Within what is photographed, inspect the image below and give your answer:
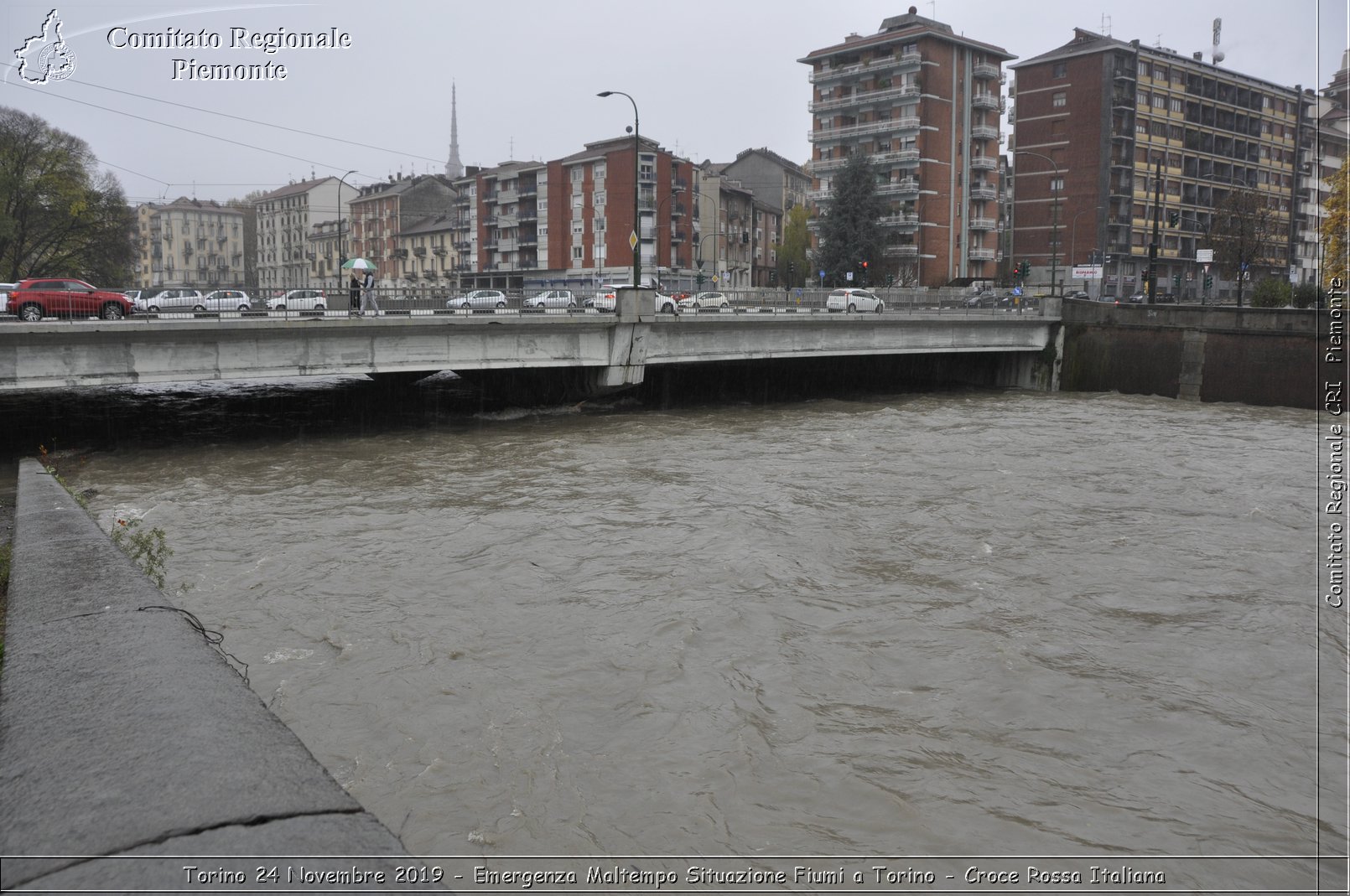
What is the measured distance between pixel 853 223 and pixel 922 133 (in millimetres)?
11708

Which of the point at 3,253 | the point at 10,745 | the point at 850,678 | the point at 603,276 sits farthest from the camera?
the point at 603,276

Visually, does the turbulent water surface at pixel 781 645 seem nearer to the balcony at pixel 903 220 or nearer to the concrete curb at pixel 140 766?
the concrete curb at pixel 140 766

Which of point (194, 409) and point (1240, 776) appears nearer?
point (1240, 776)

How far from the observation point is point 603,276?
290ft

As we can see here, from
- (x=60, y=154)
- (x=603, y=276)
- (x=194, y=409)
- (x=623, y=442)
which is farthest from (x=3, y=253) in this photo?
→ (x=623, y=442)

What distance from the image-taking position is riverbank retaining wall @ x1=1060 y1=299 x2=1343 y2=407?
36.1 metres

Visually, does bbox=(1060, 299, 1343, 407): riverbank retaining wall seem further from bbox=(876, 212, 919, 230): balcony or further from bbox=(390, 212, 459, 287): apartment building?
bbox=(390, 212, 459, 287): apartment building

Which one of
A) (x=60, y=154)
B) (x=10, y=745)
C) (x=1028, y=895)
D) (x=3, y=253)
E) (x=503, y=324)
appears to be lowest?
(x=1028, y=895)

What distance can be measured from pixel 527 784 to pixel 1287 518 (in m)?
15.9

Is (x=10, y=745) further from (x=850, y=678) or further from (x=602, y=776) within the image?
(x=850, y=678)

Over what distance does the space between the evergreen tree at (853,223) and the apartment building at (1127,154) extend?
13.5 metres

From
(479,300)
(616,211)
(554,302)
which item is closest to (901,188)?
(616,211)

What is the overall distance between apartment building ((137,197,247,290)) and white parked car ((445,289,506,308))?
4819 inches

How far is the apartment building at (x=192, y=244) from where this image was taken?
5846 inches
